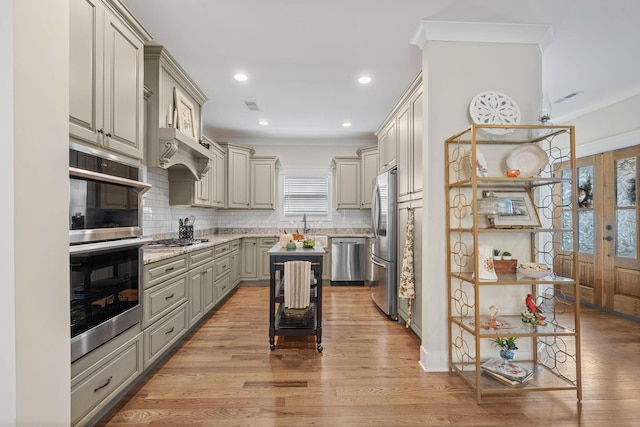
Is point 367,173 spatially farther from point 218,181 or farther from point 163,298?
point 163,298

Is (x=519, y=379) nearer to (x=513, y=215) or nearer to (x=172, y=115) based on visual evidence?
(x=513, y=215)

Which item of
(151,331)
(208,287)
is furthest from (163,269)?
(208,287)

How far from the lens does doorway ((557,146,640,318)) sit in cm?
372

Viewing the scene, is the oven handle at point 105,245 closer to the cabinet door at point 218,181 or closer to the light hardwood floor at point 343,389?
the light hardwood floor at point 343,389

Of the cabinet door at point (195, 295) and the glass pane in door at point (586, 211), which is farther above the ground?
the glass pane in door at point (586, 211)

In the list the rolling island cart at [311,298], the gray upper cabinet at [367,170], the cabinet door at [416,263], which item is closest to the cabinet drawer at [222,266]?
the rolling island cart at [311,298]

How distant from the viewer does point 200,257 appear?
11.0 ft

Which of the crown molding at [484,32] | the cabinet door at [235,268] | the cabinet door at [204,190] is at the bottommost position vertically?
the cabinet door at [235,268]

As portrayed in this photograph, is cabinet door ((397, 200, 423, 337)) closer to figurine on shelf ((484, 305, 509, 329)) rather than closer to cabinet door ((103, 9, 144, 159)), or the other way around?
figurine on shelf ((484, 305, 509, 329))

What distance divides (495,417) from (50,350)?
2.28 metres

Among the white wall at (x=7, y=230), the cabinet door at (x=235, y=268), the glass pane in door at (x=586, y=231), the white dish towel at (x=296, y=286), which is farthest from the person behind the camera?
the cabinet door at (x=235, y=268)

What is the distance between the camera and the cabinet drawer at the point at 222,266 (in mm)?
3945

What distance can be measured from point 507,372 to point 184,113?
3663 millimetres

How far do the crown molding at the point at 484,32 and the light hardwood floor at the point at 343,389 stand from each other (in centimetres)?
262
